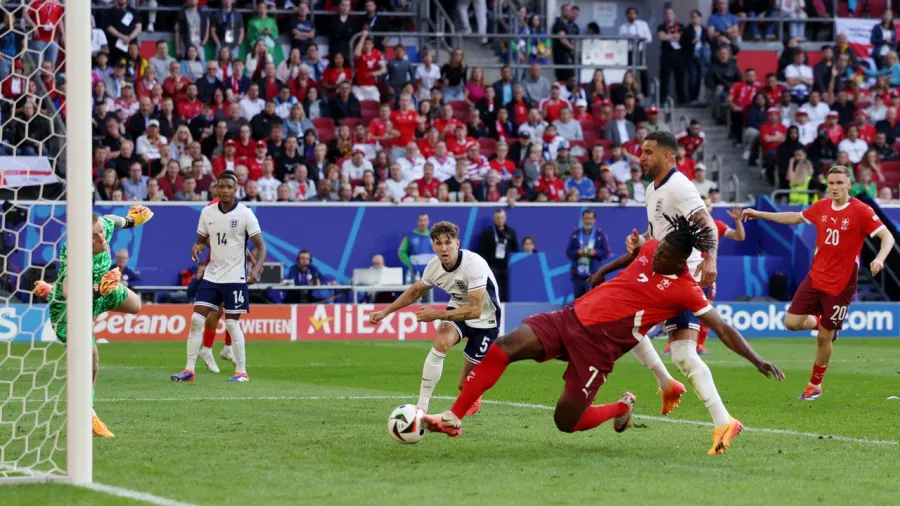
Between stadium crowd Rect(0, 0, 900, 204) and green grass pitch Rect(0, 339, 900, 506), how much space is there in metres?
9.69

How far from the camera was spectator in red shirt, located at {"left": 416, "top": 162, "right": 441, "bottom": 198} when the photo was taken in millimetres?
25609

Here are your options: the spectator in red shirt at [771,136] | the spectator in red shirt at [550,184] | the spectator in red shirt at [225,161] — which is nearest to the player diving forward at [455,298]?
the spectator in red shirt at [225,161]

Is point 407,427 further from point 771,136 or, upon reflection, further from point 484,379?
point 771,136

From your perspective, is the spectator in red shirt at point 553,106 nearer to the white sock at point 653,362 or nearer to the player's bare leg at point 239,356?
the player's bare leg at point 239,356

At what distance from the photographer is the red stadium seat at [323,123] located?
26.7 meters

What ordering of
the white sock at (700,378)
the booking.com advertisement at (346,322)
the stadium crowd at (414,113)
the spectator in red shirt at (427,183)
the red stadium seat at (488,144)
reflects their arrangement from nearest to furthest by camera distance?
the white sock at (700,378), the booking.com advertisement at (346,322), the stadium crowd at (414,113), the spectator in red shirt at (427,183), the red stadium seat at (488,144)

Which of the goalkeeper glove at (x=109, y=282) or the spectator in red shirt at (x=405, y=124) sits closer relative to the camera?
the goalkeeper glove at (x=109, y=282)

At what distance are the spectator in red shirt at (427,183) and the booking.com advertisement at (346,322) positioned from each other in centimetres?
281

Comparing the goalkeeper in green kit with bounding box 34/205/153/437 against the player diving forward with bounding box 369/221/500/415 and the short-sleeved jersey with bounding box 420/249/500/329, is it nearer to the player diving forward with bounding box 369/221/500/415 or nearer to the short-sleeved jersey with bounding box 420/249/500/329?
the player diving forward with bounding box 369/221/500/415

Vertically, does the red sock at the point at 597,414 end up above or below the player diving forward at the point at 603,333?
below

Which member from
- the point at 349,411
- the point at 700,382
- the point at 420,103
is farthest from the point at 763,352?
the point at 700,382

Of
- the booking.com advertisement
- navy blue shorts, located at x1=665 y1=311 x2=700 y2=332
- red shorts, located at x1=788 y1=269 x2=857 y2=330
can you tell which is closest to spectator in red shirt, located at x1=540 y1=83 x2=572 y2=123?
the booking.com advertisement

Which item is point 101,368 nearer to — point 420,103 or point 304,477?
point 304,477

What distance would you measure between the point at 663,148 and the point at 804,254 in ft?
57.4
